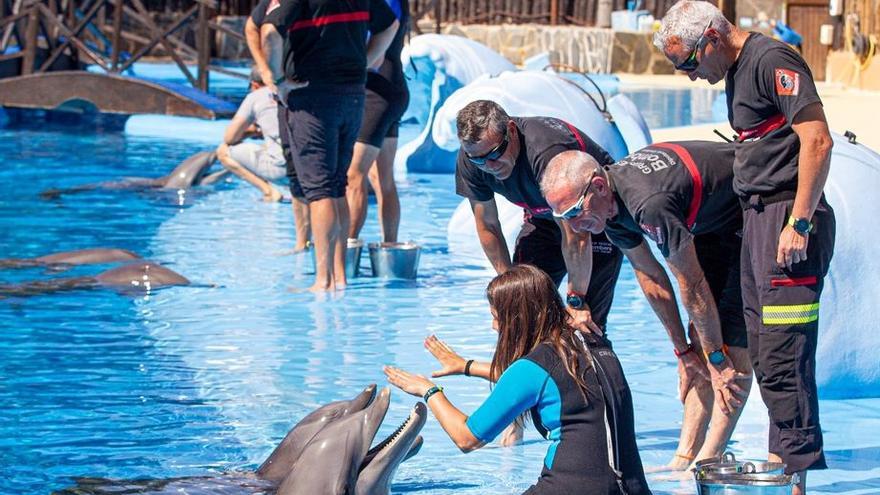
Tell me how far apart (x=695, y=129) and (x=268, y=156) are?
4.24m

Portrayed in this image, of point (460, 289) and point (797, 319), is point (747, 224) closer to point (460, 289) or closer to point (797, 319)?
point (797, 319)

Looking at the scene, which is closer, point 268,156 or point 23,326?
point 23,326

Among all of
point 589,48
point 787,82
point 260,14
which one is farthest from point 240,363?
point 589,48

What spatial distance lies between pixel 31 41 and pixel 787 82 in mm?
15185

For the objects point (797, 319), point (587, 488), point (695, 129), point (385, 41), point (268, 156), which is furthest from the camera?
point (695, 129)

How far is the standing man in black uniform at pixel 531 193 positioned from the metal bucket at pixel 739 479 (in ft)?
2.65

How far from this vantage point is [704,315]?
439 centimetres

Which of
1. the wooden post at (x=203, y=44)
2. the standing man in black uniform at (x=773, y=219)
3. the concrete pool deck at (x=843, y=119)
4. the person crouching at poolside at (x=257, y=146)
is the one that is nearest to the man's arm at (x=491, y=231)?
the standing man in black uniform at (x=773, y=219)

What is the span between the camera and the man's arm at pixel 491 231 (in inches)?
207

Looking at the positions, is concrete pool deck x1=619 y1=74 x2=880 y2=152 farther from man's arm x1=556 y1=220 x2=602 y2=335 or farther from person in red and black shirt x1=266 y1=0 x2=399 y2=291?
man's arm x1=556 y1=220 x2=602 y2=335

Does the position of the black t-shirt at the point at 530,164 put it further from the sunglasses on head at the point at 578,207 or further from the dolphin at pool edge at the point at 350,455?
the dolphin at pool edge at the point at 350,455

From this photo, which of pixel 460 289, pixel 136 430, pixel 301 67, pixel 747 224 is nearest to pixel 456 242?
pixel 460 289

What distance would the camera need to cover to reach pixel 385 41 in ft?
26.0

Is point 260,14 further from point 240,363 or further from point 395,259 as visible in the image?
point 240,363
